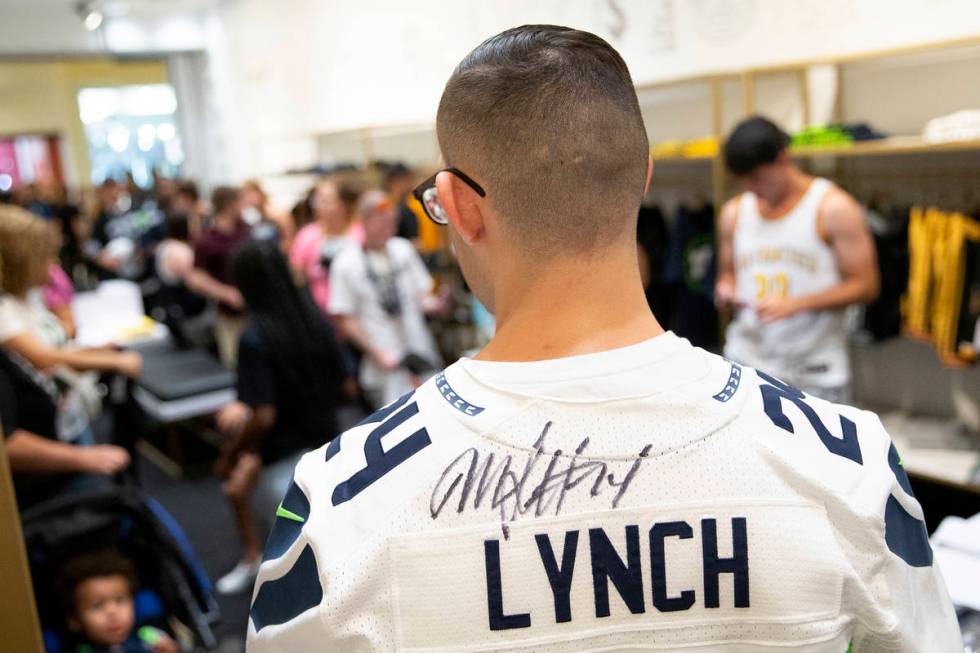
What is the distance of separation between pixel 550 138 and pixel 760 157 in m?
2.37

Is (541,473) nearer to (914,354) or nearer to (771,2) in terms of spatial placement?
(914,354)

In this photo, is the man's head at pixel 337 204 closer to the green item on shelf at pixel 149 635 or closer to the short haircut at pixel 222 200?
the short haircut at pixel 222 200

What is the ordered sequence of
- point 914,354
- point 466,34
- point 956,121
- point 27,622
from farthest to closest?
point 466,34 → point 914,354 → point 956,121 → point 27,622

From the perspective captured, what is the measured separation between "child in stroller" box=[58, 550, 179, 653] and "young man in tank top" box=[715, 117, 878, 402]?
85.6 inches

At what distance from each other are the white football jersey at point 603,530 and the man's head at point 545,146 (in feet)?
0.44

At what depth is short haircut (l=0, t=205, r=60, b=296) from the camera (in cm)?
297

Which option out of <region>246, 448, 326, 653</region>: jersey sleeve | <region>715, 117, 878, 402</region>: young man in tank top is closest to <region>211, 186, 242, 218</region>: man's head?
<region>715, 117, 878, 402</region>: young man in tank top

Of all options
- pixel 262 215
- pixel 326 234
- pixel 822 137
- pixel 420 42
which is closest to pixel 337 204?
pixel 326 234

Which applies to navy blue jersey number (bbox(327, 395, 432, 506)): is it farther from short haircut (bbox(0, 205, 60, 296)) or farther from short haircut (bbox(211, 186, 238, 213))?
short haircut (bbox(211, 186, 238, 213))

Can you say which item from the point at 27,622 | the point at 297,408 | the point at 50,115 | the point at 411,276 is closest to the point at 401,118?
the point at 411,276

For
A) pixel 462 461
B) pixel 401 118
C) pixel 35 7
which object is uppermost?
pixel 35 7

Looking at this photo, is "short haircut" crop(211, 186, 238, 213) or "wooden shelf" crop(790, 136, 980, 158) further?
"short haircut" crop(211, 186, 238, 213)

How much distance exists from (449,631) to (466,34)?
5.89 meters

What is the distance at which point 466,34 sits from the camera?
20.4 feet
